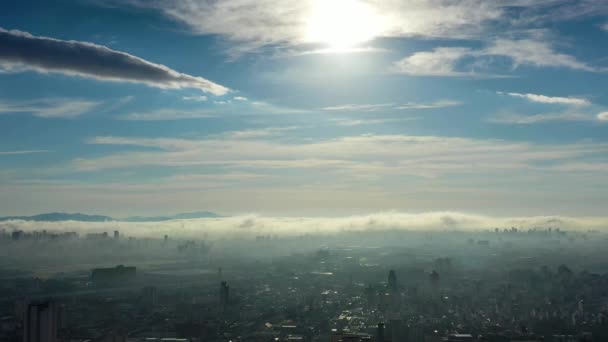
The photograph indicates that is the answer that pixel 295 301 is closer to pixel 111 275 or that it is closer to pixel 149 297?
pixel 149 297

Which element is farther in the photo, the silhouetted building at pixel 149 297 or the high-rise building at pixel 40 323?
the silhouetted building at pixel 149 297

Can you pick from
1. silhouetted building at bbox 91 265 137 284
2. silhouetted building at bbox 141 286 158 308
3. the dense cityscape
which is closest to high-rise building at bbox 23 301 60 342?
the dense cityscape

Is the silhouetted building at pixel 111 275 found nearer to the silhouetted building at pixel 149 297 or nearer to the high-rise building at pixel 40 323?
the silhouetted building at pixel 149 297

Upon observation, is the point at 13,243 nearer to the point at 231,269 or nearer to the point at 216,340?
the point at 231,269

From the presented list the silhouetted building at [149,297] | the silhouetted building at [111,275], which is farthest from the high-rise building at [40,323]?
the silhouetted building at [111,275]

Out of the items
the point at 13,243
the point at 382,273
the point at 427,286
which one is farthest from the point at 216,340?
the point at 13,243

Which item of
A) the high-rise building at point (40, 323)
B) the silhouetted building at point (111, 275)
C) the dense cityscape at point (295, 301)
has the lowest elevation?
the dense cityscape at point (295, 301)
